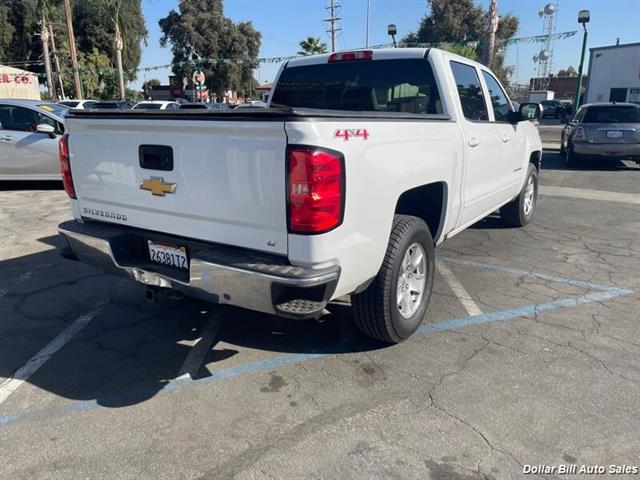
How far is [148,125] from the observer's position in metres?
2.99

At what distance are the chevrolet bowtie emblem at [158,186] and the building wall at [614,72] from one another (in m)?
34.5

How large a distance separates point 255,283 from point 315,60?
2803 millimetres

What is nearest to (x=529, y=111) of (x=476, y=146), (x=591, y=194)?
(x=476, y=146)

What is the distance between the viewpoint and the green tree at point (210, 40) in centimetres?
5003

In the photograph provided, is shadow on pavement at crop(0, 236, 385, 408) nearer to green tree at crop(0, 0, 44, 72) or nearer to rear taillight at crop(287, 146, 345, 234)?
rear taillight at crop(287, 146, 345, 234)

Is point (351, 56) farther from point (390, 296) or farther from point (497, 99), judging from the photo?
point (390, 296)

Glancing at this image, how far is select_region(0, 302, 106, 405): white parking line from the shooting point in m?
3.14

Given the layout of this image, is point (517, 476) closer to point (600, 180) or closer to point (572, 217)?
point (572, 217)

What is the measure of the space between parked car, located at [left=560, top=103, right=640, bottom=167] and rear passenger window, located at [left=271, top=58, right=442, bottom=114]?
998 centimetres

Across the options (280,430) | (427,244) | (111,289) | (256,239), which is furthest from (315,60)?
(280,430)

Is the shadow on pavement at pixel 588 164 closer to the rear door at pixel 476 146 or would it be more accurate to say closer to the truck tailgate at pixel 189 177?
the rear door at pixel 476 146

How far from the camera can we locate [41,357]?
349cm

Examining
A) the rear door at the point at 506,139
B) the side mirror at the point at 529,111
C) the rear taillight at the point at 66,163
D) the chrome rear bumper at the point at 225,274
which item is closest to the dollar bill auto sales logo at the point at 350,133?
the chrome rear bumper at the point at 225,274

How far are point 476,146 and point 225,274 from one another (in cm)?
266
